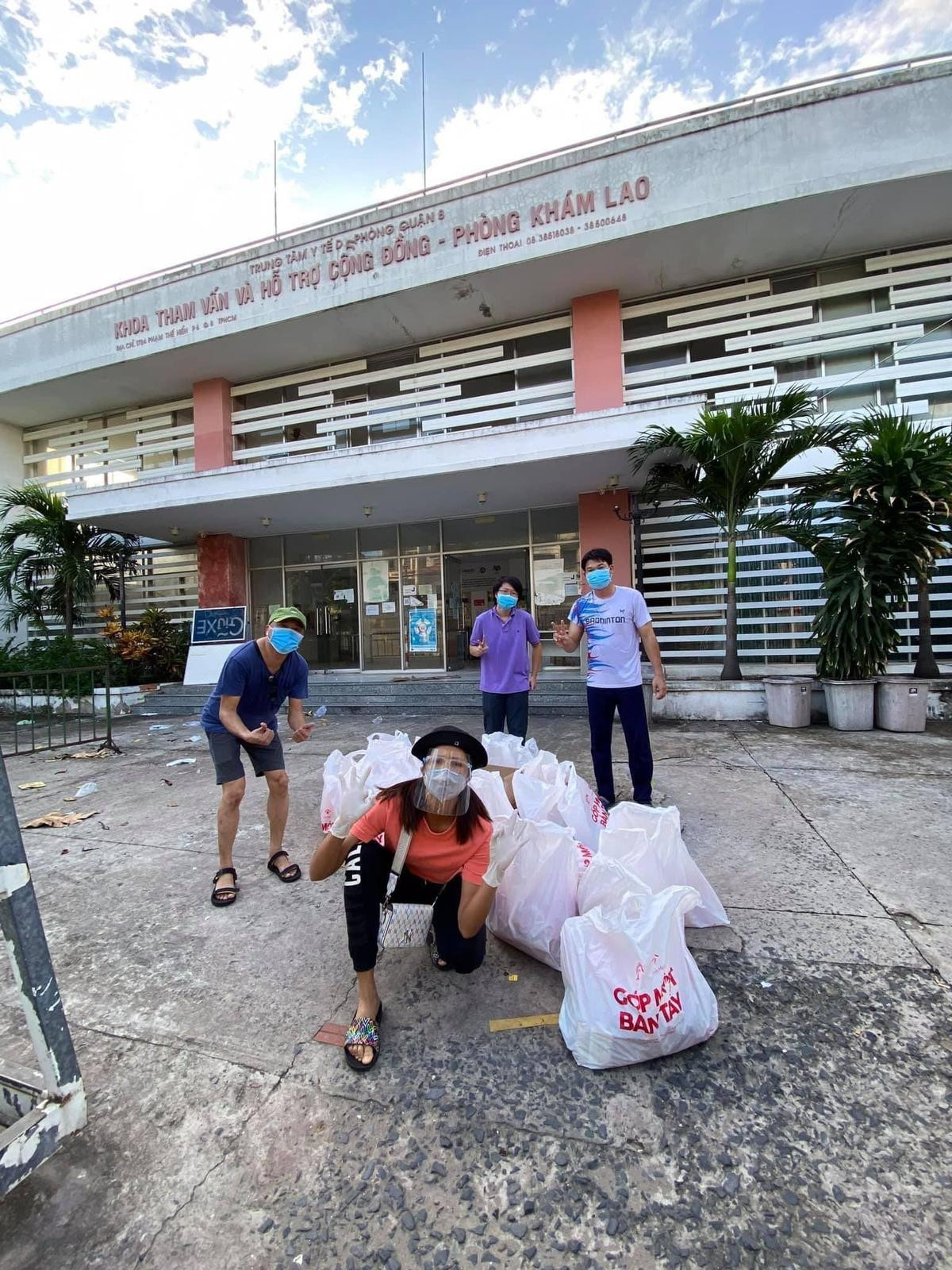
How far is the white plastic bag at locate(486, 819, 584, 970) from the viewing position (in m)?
2.19

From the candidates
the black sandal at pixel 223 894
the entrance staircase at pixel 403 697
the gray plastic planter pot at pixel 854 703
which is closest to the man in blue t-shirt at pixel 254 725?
the black sandal at pixel 223 894

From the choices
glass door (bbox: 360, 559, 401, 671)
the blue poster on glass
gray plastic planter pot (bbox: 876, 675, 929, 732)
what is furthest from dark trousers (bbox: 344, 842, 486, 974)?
glass door (bbox: 360, 559, 401, 671)

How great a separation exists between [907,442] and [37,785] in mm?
9466

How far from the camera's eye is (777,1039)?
5.91 ft

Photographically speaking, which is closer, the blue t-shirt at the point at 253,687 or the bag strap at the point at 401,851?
the bag strap at the point at 401,851

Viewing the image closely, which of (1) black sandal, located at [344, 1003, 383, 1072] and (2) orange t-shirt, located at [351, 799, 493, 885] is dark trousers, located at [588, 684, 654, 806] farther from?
(1) black sandal, located at [344, 1003, 383, 1072]

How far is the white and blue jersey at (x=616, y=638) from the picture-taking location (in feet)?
12.5

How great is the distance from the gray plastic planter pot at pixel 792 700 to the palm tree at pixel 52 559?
11.9 meters

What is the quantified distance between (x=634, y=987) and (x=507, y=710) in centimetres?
294

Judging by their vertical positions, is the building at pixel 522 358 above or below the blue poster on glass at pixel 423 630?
above

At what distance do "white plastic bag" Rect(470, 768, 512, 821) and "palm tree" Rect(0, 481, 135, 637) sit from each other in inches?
434

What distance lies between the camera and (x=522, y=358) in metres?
9.48

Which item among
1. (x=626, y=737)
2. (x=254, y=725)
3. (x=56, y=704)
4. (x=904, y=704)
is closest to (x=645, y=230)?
(x=904, y=704)

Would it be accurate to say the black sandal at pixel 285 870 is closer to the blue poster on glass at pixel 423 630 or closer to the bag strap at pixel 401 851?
the bag strap at pixel 401 851
